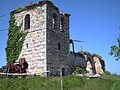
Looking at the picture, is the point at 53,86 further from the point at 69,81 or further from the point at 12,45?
the point at 12,45

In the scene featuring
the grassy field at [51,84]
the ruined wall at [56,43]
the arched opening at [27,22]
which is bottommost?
the grassy field at [51,84]

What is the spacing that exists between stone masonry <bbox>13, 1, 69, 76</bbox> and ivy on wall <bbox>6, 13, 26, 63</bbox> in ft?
1.66

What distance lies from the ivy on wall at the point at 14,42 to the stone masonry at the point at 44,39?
51 cm

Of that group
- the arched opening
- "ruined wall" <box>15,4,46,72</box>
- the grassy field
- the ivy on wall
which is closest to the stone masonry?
"ruined wall" <box>15,4,46,72</box>

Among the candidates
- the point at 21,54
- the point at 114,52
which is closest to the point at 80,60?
the point at 114,52

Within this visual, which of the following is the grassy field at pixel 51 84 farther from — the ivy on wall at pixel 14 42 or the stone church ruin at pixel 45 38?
the ivy on wall at pixel 14 42

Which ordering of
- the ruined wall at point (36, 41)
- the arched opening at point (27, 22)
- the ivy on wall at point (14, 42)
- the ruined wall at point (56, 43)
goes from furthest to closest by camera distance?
the arched opening at point (27, 22)
the ivy on wall at point (14, 42)
the ruined wall at point (56, 43)
the ruined wall at point (36, 41)

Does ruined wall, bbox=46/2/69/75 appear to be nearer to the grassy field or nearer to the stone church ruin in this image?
the stone church ruin

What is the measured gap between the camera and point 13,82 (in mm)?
18688

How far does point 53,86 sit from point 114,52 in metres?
14.4

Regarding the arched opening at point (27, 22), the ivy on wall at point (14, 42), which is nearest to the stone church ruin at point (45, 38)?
the arched opening at point (27, 22)

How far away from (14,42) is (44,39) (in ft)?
14.3

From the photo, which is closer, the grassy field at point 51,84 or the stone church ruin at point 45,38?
the grassy field at point 51,84

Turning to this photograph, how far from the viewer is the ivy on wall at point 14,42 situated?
85.3ft
